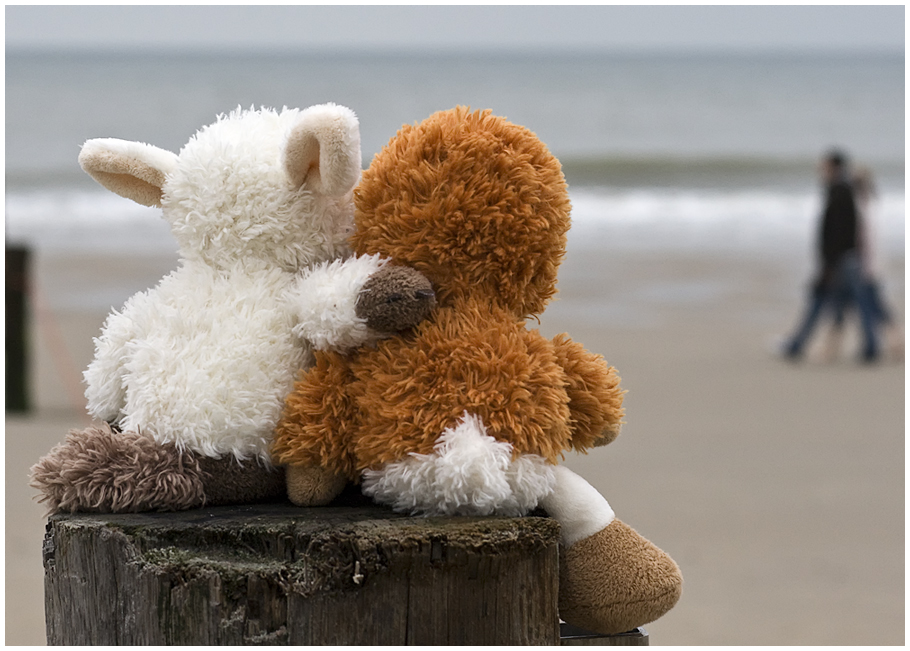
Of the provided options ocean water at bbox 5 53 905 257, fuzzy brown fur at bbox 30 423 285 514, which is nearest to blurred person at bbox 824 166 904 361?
ocean water at bbox 5 53 905 257

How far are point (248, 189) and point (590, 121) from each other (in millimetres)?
24565

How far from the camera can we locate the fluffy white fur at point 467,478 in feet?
4.99

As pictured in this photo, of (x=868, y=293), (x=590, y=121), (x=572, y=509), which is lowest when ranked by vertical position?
(x=572, y=509)

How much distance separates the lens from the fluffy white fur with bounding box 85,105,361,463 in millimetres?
1638

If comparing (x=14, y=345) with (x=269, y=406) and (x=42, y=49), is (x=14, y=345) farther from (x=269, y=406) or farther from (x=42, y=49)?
(x=42, y=49)

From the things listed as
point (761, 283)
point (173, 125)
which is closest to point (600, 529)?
point (761, 283)

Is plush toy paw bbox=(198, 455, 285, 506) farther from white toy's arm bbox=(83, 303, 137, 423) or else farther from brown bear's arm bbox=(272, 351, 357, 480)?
white toy's arm bbox=(83, 303, 137, 423)

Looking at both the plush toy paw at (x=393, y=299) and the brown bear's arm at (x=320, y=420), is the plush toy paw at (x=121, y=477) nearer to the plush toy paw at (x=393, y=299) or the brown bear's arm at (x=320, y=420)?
the brown bear's arm at (x=320, y=420)

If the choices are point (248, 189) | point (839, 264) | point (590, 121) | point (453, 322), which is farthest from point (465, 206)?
point (590, 121)

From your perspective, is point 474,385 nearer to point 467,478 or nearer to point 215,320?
point 467,478

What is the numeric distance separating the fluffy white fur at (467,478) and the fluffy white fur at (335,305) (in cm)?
23

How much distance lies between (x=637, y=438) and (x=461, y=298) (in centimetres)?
532

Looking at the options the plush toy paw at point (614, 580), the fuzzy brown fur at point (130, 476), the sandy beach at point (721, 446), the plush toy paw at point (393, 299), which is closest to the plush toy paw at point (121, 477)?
the fuzzy brown fur at point (130, 476)

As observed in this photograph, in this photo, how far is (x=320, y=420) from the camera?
162 centimetres
